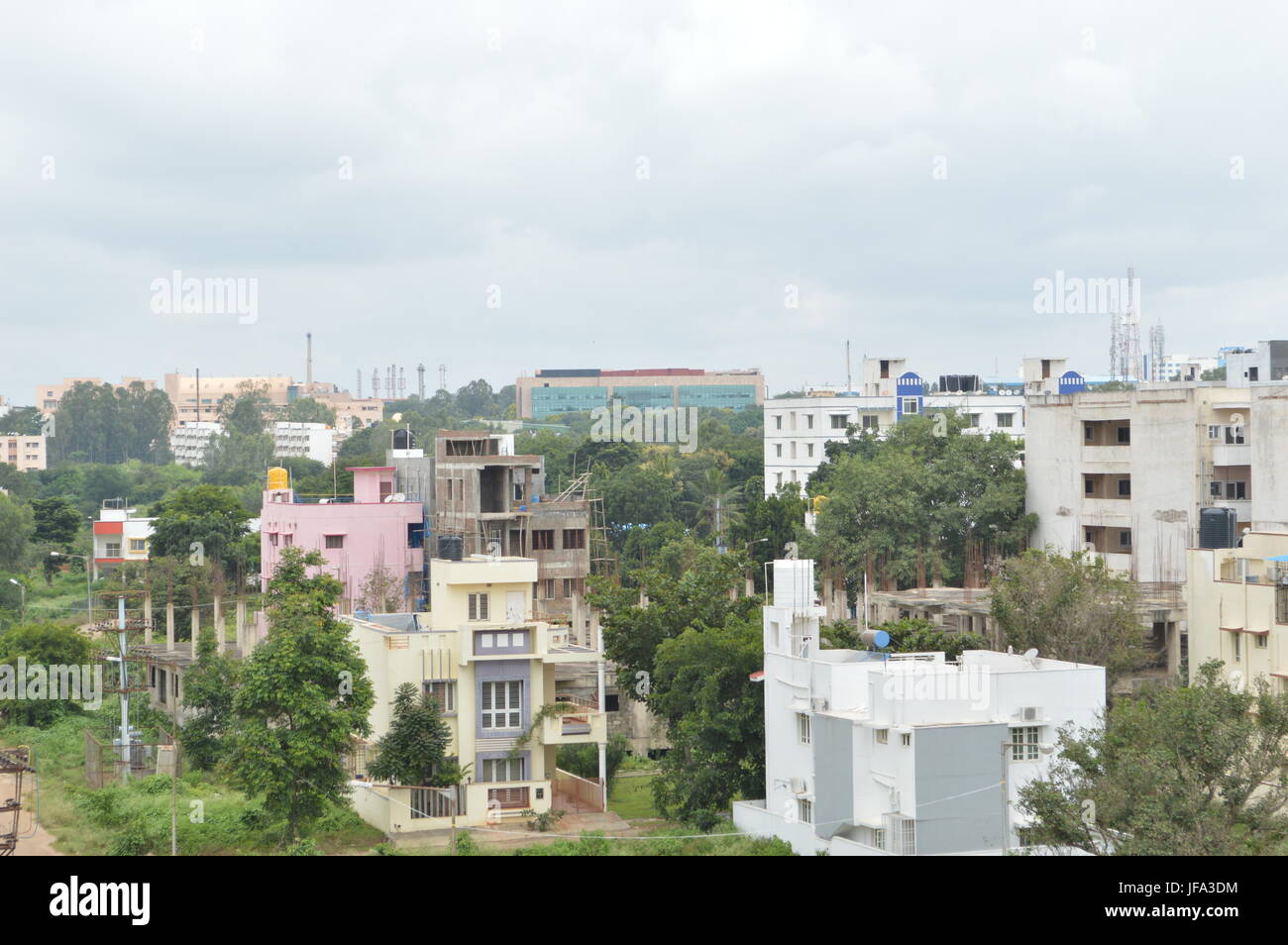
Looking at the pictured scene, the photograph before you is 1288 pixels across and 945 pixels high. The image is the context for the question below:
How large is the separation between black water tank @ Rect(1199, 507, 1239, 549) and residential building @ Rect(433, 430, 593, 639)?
56.1 ft

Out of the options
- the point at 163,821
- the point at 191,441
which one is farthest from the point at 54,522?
the point at 191,441

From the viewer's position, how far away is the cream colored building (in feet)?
93.6

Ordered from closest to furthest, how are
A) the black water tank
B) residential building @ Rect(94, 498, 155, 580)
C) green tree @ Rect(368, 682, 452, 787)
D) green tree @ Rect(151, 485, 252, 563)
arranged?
green tree @ Rect(368, 682, 452, 787)
the black water tank
green tree @ Rect(151, 485, 252, 563)
residential building @ Rect(94, 498, 155, 580)

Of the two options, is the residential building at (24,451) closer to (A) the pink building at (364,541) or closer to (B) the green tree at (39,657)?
(A) the pink building at (364,541)

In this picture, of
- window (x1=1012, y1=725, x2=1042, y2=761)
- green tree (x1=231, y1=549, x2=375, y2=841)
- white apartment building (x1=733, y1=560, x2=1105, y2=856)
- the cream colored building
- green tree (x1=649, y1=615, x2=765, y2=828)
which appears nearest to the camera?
white apartment building (x1=733, y1=560, x2=1105, y2=856)

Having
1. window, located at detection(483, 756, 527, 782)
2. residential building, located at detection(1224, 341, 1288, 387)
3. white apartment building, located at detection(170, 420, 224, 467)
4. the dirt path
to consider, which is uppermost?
white apartment building, located at detection(170, 420, 224, 467)

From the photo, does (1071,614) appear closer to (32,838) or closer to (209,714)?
(209,714)

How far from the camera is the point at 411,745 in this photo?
27.6 metres

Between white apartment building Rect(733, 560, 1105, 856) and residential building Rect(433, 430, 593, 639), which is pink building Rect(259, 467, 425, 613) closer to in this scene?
residential building Rect(433, 430, 593, 639)

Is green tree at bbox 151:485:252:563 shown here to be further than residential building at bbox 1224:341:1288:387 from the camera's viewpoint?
Yes

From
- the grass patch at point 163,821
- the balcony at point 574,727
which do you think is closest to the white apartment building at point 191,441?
the grass patch at point 163,821

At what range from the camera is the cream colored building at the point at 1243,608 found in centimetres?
2852

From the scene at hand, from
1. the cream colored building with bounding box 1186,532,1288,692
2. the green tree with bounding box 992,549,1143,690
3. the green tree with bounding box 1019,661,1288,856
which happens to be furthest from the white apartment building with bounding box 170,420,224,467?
the green tree with bounding box 1019,661,1288,856

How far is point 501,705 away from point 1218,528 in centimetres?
1593
